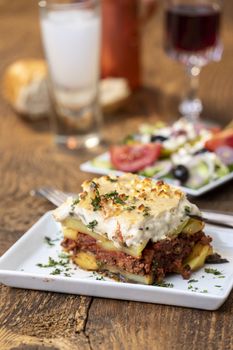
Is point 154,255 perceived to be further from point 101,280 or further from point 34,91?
point 34,91

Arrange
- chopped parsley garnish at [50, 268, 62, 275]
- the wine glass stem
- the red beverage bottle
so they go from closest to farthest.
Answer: chopped parsley garnish at [50, 268, 62, 275]
the wine glass stem
the red beverage bottle

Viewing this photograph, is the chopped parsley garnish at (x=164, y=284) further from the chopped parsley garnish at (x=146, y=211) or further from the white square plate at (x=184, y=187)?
the white square plate at (x=184, y=187)

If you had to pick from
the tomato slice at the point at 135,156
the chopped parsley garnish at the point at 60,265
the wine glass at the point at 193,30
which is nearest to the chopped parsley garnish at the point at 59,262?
the chopped parsley garnish at the point at 60,265

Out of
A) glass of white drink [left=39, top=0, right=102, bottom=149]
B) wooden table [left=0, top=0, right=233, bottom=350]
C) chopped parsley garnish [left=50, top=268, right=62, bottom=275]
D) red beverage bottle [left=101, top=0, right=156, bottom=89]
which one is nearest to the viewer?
wooden table [left=0, top=0, right=233, bottom=350]

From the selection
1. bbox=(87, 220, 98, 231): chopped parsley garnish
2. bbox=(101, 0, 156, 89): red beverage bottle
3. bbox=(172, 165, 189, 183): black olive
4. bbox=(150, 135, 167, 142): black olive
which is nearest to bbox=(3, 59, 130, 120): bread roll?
bbox=(101, 0, 156, 89): red beverage bottle

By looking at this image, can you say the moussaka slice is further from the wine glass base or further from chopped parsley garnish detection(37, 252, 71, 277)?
the wine glass base

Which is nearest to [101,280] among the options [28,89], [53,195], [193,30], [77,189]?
[53,195]
